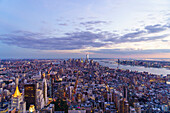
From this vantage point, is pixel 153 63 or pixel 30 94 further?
pixel 153 63

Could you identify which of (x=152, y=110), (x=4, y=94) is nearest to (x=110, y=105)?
(x=152, y=110)

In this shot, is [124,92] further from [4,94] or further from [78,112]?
[4,94]

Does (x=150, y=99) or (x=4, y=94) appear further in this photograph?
(x=4, y=94)

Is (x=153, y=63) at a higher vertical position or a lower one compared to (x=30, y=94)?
higher

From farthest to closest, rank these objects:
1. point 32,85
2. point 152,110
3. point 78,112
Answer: point 32,85
point 152,110
point 78,112

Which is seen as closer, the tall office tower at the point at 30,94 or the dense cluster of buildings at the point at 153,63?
the tall office tower at the point at 30,94

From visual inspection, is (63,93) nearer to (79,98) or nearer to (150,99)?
(79,98)

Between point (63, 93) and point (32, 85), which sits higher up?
point (32, 85)

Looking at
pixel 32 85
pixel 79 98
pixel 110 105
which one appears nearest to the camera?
pixel 110 105

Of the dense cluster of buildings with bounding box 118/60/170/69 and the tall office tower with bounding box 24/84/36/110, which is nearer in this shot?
the tall office tower with bounding box 24/84/36/110
